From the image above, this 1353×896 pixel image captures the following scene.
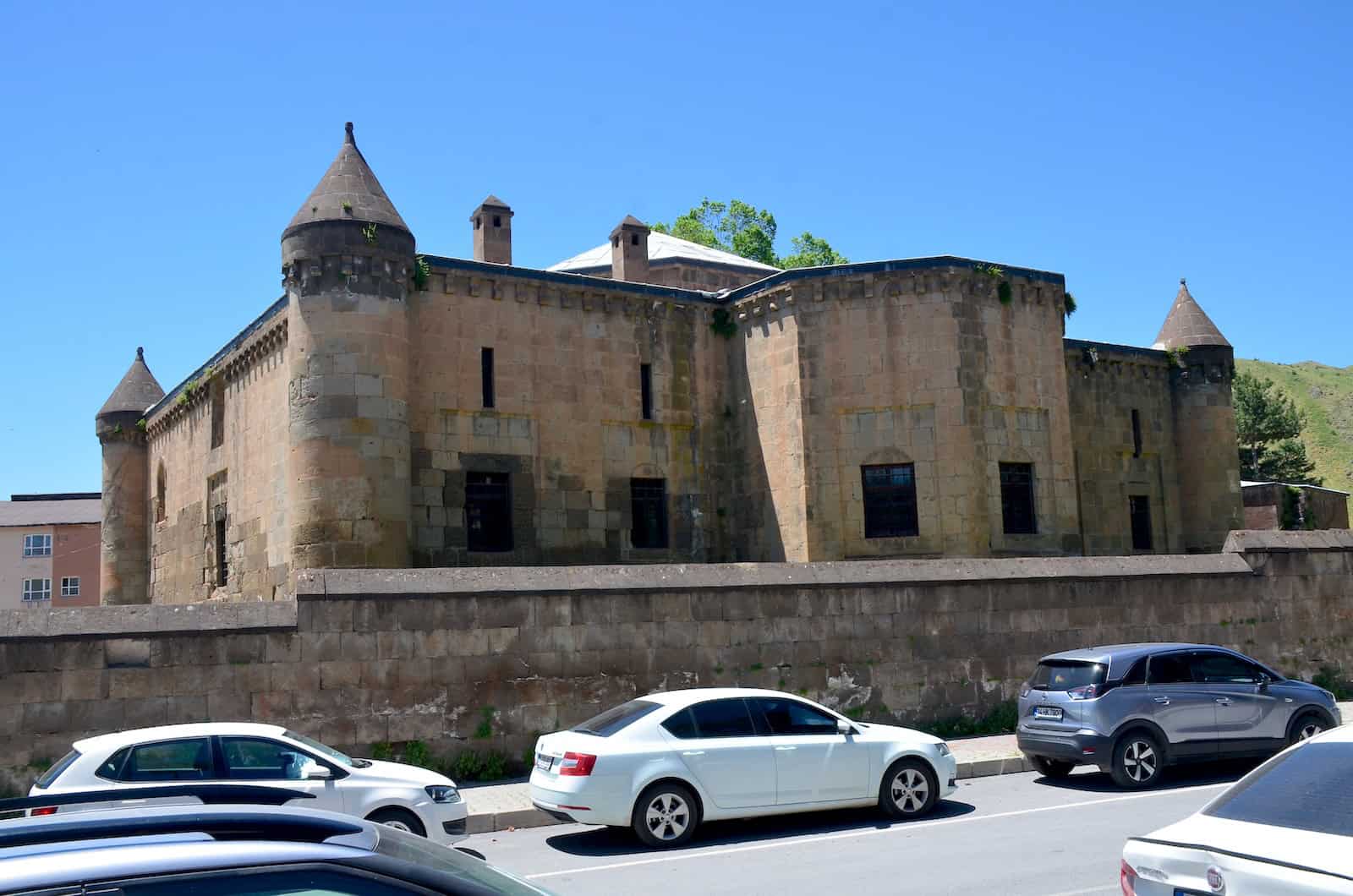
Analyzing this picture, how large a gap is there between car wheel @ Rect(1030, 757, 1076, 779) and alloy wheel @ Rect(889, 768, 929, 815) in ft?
9.34

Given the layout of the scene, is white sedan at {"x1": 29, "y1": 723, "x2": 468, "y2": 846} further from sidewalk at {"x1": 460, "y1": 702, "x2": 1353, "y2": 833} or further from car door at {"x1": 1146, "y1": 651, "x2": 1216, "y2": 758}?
car door at {"x1": 1146, "y1": 651, "x2": 1216, "y2": 758}

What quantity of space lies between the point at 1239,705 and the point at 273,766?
446 inches

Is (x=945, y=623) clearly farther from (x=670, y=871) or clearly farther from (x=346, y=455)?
(x=346, y=455)

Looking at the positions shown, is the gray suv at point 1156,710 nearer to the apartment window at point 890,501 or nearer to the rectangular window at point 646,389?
the apartment window at point 890,501

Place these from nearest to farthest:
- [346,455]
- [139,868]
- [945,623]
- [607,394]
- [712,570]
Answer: [139,868] < [712,570] < [945,623] < [346,455] < [607,394]

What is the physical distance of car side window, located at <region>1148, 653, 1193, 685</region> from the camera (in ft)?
46.3

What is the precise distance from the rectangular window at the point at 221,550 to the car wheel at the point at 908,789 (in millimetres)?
20623

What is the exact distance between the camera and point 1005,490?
25844 mm

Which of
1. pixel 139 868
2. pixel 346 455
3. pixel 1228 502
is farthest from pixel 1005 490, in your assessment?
pixel 139 868

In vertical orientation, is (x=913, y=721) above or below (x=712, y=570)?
below

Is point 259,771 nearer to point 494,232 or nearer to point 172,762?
point 172,762

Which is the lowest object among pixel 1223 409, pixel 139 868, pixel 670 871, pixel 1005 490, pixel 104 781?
pixel 670 871

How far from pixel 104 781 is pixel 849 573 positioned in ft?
36.8

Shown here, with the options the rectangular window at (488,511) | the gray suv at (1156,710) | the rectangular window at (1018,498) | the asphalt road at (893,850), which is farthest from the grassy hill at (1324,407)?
the asphalt road at (893,850)
